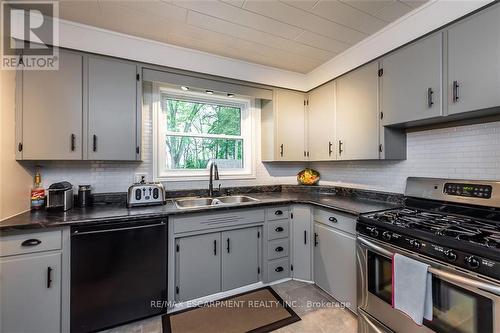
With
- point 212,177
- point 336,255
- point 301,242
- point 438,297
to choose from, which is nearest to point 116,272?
point 212,177

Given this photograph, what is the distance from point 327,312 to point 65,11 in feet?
10.8

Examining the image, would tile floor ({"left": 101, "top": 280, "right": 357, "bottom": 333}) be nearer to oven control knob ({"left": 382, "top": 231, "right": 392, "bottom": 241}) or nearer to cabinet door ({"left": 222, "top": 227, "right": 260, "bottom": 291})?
cabinet door ({"left": 222, "top": 227, "right": 260, "bottom": 291})

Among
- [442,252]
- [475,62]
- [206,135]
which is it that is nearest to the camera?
[442,252]

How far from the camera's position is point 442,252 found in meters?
1.17

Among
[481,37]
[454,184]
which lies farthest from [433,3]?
[454,184]

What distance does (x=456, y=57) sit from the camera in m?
1.49

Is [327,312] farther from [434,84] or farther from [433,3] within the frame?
[433,3]

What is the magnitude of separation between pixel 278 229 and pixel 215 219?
72 cm

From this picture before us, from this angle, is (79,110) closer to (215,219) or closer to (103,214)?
(103,214)

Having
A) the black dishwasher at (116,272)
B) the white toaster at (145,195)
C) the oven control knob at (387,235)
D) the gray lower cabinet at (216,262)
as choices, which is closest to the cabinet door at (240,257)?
the gray lower cabinet at (216,262)

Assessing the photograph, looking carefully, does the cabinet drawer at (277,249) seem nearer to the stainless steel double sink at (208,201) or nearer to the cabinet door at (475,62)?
the stainless steel double sink at (208,201)

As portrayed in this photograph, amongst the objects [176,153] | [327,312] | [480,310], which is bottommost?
[327,312]

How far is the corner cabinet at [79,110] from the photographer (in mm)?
1740

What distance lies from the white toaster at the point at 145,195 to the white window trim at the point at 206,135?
0.33 m
